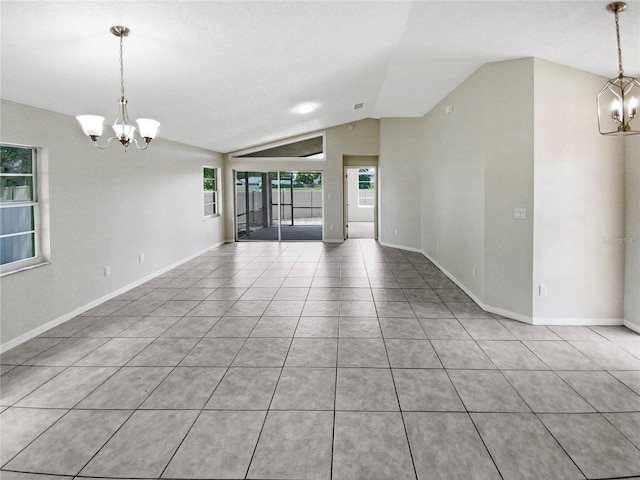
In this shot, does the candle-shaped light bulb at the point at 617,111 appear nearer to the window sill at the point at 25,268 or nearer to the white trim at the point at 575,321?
the white trim at the point at 575,321

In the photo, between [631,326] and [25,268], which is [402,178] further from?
[25,268]

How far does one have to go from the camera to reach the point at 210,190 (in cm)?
916

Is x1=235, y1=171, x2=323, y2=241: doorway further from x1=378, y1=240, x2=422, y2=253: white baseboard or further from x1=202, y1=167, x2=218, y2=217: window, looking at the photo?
x1=378, y1=240, x2=422, y2=253: white baseboard

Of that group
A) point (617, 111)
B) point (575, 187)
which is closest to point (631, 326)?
point (575, 187)

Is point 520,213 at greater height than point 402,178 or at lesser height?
lesser

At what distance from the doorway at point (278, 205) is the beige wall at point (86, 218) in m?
3.57

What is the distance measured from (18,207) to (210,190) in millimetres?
5577

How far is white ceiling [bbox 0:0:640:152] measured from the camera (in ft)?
8.68

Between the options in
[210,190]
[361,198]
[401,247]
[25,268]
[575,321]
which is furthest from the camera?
[361,198]

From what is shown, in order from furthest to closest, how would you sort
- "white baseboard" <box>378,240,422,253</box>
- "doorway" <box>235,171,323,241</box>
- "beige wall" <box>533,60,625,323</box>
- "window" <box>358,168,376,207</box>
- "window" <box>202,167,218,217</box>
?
"window" <box>358,168,376,207</box> → "doorway" <box>235,171,323,241</box> → "window" <box>202,167,218,217</box> → "white baseboard" <box>378,240,422,253</box> → "beige wall" <box>533,60,625,323</box>

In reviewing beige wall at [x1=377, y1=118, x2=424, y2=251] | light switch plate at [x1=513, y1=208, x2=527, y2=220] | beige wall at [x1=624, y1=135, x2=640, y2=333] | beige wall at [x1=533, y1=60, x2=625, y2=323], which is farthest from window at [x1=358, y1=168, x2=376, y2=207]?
beige wall at [x1=624, y1=135, x2=640, y2=333]

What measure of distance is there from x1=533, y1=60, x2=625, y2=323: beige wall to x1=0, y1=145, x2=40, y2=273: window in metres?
5.05

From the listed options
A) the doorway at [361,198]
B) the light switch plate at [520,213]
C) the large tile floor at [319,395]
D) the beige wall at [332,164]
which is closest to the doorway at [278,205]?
the beige wall at [332,164]

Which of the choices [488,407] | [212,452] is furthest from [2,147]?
[488,407]
